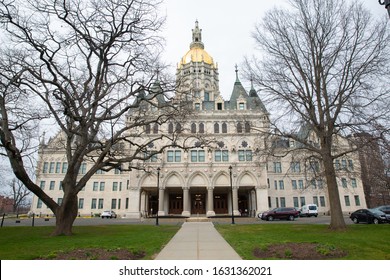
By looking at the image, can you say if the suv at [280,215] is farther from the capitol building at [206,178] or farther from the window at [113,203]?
the window at [113,203]

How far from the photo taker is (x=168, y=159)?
1848 inches

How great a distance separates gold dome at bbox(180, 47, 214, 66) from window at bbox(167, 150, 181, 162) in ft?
92.2

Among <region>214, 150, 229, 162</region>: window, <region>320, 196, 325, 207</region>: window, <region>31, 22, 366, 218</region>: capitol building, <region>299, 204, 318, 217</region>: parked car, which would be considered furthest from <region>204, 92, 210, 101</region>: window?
<region>320, 196, 325, 207</region>: window

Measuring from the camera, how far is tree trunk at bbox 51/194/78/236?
15932 millimetres

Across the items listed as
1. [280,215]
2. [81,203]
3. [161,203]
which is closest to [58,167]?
[81,203]

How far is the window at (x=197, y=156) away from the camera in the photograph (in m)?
46.9

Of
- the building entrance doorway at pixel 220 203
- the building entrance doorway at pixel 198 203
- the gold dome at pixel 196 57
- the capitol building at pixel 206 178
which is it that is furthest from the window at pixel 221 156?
the gold dome at pixel 196 57

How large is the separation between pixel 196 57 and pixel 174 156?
3081 centimetres

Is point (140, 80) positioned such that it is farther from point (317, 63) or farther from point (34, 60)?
point (317, 63)

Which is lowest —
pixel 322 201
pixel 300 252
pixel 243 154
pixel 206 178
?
pixel 300 252

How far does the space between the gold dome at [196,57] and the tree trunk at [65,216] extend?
5435 cm

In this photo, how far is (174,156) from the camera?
47.0 meters

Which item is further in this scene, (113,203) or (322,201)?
(113,203)

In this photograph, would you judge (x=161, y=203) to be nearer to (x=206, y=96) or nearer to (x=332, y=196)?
(x=206, y=96)
